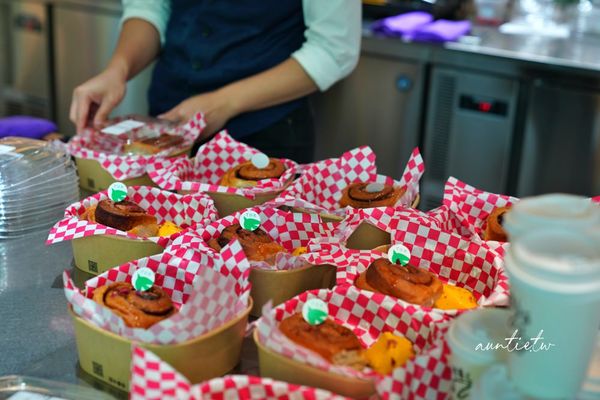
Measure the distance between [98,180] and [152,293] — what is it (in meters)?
0.81

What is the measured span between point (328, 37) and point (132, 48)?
647 millimetres

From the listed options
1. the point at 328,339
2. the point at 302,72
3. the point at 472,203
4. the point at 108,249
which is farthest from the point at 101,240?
the point at 302,72

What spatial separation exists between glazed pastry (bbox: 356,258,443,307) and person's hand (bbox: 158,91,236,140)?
1.04m

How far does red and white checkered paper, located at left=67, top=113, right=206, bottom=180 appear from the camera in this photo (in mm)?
2039

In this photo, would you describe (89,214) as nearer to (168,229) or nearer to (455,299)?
(168,229)

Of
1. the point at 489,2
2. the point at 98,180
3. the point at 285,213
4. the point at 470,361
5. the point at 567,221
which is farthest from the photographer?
the point at 489,2

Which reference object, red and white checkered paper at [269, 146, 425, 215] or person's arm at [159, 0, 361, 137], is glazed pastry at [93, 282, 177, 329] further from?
person's arm at [159, 0, 361, 137]

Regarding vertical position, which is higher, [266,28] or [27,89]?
[266,28]

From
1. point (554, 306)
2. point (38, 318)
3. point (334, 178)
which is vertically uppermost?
point (554, 306)

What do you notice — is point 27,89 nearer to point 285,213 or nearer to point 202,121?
point 202,121

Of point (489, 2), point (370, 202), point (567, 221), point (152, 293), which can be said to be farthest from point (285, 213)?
point (489, 2)

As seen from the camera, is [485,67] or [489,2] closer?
[485,67]

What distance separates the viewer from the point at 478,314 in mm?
1148

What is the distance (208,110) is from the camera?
2.40 m
